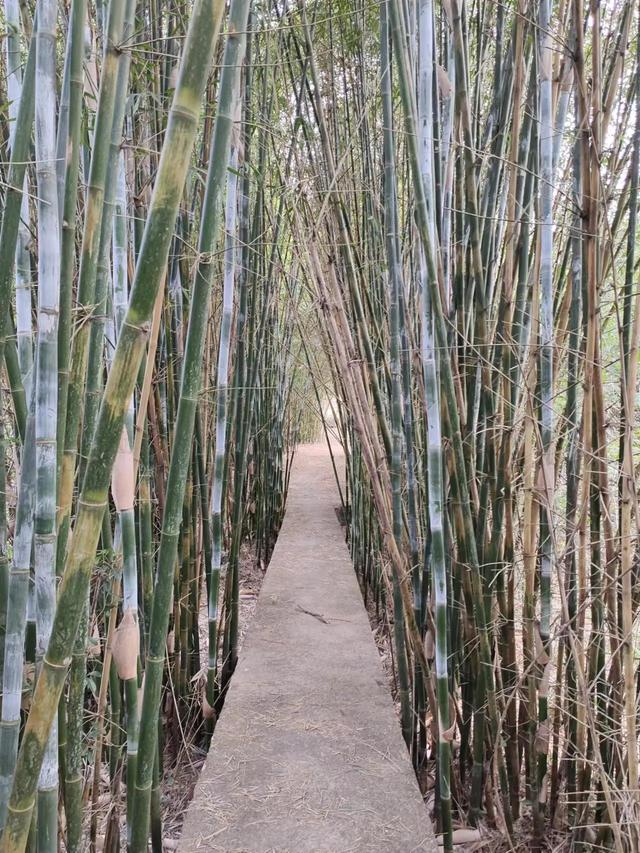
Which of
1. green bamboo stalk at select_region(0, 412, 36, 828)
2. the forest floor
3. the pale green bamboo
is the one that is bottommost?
the forest floor

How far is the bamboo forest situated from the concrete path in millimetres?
10

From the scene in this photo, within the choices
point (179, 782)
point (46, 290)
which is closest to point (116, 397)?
point (46, 290)

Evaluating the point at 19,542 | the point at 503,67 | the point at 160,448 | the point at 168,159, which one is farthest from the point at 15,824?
the point at 503,67

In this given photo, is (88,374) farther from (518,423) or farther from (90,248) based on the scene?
(518,423)

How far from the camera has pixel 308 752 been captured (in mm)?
1535

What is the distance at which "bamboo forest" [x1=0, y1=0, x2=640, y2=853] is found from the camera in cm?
73


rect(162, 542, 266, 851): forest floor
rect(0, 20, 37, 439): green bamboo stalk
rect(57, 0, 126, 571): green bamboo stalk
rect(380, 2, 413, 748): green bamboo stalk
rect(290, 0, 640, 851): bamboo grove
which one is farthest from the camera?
rect(162, 542, 266, 851): forest floor

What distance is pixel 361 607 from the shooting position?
258cm

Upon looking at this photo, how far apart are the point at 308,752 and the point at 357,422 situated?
0.85m

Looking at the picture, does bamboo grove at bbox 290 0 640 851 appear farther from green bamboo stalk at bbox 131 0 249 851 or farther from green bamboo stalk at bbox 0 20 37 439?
green bamboo stalk at bbox 0 20 37 439

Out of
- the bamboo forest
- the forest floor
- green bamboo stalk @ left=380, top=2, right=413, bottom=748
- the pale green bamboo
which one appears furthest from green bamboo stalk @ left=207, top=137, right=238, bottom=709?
the pale green bamboo

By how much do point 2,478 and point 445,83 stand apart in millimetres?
1071

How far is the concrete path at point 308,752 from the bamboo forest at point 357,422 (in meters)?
0.01

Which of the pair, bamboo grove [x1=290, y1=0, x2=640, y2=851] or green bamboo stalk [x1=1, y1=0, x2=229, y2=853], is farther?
bamboo grove [x1=290, y1=0, x2=640, y2=851]
